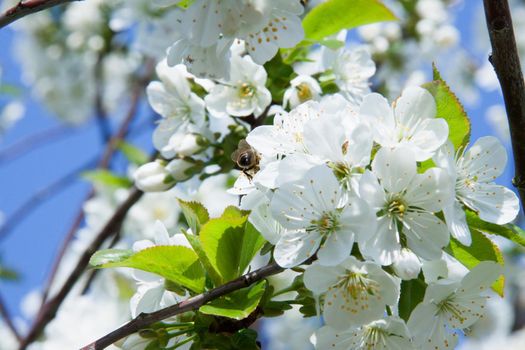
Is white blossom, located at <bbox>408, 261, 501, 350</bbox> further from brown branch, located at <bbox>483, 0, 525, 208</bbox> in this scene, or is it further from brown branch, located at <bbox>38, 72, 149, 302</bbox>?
brown branch, located at <bbox>38, 72, 149, 302</bbox>

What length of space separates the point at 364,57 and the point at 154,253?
82 cm

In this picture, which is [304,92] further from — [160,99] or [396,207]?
[396,207]

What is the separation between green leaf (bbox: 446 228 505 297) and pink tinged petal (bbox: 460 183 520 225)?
4 centimetres

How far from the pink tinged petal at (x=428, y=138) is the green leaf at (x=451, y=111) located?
0.09 metres

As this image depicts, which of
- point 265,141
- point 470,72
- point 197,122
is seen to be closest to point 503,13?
point 265,141

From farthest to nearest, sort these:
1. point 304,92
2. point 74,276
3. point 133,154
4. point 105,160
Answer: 1. point 105,160
2. point 133,154
3. point 74,276
4. point 304,92

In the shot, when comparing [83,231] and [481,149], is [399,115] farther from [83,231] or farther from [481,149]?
[83,231]

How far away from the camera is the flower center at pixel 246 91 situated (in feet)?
5.54

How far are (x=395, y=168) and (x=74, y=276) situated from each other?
1.54 m

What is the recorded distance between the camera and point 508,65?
1.16m

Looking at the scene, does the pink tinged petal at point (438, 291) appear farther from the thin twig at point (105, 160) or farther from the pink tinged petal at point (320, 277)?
the thin twig at point (105, 160)

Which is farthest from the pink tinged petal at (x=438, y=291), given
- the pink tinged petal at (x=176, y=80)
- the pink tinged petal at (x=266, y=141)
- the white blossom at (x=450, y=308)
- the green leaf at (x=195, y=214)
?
the pink tinged petal at (x=176, y=80)

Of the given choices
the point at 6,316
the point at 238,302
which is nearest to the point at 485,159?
the point at 238,302

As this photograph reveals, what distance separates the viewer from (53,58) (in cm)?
472
